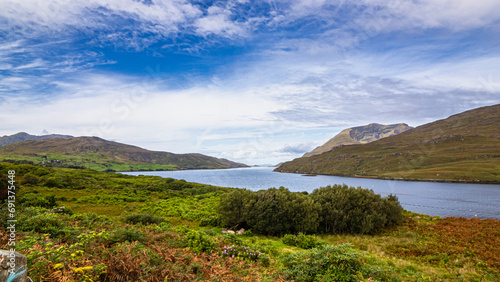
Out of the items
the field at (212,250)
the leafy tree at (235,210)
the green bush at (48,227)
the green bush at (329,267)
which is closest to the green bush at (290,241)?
the field at (212,250)

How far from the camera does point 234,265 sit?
25.0 ft

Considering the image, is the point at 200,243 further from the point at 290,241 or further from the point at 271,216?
the point at 271,216

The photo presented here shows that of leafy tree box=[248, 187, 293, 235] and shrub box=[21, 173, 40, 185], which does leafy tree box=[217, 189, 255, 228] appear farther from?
shrub box=[21, 173, 40, 185]

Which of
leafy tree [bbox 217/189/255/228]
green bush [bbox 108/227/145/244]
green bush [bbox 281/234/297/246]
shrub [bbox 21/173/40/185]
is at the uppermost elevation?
green bush [bbox 108/227/145/244]

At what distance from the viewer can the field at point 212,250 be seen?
5117 millimetres

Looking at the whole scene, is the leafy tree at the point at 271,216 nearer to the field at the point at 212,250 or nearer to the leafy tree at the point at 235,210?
the leafy tree at the point at 235,210

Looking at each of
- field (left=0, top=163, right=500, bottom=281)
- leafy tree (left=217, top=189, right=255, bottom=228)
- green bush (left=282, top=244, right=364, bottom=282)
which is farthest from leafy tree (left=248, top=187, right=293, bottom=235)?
green bush (left=282, top=244, right=364, bottom=282)

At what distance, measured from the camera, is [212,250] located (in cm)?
970

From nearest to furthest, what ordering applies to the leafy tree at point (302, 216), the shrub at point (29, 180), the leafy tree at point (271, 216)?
the leafy tree at point (271, 216) < the leafy tree at point (302, 216) < the shrub at point (29, 180)

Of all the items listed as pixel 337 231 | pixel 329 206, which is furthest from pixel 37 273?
pixel 337 231

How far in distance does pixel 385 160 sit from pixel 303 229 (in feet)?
667

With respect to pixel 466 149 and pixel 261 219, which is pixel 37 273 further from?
pixel 466 149

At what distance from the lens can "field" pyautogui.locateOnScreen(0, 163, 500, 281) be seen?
512 cm

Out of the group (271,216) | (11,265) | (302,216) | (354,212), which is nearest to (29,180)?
(271,216)
